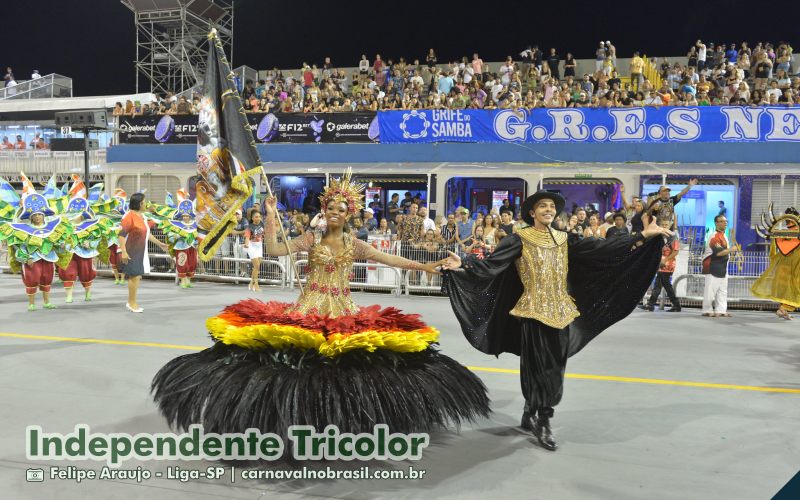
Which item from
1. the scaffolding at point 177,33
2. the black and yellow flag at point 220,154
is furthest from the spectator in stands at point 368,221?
the scaffolding at point 177,33

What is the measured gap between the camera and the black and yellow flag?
518 cm

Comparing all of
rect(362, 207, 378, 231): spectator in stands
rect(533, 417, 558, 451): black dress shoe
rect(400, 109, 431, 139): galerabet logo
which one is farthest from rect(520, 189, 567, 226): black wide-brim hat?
rect(400, 109, 431, 139): galerabet logo

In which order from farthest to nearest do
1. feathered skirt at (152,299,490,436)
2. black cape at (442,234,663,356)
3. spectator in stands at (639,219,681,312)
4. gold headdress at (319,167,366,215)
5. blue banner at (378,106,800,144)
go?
blue banner at (378,106,800,144), spectator in stands at (639,219,681,312), black cape at (442,234,663,356), gold headdress at (319,167,366,215), feathered skirt at (152,299,490,436)

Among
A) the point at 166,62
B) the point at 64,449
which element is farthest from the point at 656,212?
the point at 166,62

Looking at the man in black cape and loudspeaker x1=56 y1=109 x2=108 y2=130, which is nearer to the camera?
the man in black cape

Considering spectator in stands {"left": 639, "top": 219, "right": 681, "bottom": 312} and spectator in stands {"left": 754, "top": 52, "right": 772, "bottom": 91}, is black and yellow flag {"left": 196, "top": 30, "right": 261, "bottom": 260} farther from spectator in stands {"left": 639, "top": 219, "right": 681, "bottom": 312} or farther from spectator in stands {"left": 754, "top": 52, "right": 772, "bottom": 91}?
spectator in stands {"left": 754, "top": 52, "right": 772, "bottom": 91}

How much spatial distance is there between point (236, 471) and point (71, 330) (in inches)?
229

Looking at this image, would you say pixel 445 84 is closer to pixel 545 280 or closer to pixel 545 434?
pixel 545 280

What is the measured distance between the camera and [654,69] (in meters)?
20.6

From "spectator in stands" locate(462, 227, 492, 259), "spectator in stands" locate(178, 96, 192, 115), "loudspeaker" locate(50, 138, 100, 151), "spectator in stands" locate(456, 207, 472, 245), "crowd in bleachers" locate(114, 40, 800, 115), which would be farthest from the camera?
"spectator in stands" locate(178, 96, 192, 115)

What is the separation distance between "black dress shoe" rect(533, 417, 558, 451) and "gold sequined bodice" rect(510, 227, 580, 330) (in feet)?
2.31

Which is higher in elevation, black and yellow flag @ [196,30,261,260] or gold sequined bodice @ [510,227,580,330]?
black and yellow flag @ [196,30,261,260]

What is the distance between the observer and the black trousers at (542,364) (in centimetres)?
474

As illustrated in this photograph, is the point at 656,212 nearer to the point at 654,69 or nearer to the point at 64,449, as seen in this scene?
the point at 64,449
